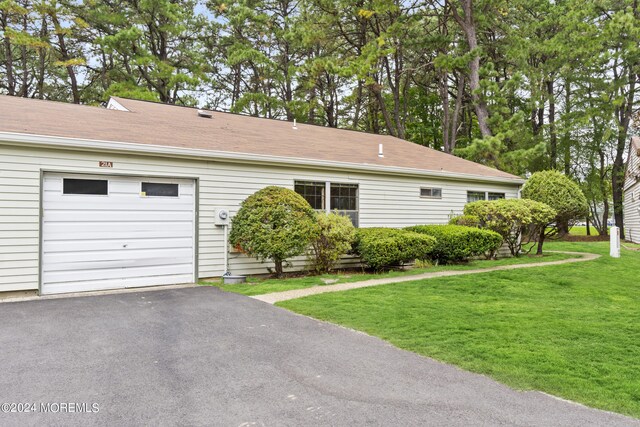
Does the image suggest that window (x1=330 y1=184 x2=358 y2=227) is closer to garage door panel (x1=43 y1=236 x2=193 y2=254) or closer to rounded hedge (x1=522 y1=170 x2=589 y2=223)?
garage door panel (x1=43 y1=236 x2=193 y2=254)

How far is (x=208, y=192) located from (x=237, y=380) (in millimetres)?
5529

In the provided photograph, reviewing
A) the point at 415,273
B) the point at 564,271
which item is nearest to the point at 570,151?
the point at 564,271

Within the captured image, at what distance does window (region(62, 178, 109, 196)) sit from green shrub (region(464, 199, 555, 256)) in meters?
9.07

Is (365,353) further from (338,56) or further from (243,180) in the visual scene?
(338,56)

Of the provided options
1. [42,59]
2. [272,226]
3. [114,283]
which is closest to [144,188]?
[114,283]

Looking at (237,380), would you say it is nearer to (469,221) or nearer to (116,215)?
(116,215)

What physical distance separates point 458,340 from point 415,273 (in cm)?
465

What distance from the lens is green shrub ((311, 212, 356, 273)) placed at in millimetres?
8625

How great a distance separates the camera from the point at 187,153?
25.6 feet

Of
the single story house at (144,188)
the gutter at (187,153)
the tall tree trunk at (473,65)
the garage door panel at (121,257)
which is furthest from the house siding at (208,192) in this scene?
the tall tree trunk at (473,65)

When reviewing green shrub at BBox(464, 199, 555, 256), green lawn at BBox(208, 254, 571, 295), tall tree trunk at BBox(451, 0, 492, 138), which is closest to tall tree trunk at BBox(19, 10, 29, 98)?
green lawn at BBox(208, 254, 571, 295)

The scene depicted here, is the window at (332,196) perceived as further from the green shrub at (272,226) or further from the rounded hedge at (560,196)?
the rounded hedge at (560,196)

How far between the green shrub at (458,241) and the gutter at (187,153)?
1.73 meters

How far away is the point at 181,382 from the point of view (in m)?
3.21
